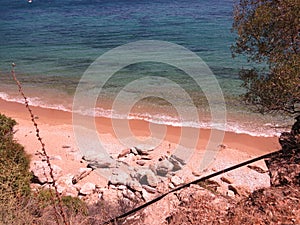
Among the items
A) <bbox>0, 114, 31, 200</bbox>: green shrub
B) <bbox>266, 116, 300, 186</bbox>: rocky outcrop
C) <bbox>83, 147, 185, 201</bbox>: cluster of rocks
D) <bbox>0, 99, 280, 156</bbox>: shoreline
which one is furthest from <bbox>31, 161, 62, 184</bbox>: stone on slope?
<bbox>266, 116, 300, 186</bbox>: rocky outcrop

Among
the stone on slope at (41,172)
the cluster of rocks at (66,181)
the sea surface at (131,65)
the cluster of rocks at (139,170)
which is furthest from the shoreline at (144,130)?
the cluster of rocks at (66,181)

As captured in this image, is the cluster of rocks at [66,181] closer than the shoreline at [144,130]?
Yes

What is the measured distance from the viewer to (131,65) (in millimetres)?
26750

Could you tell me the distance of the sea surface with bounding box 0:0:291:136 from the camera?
57.6 ft

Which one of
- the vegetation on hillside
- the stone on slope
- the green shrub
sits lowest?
the stone on slope

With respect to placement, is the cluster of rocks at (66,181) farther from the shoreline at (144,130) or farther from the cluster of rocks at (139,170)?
the shoreline at (144,130)

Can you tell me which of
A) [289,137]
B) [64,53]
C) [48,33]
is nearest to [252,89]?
[289,137]

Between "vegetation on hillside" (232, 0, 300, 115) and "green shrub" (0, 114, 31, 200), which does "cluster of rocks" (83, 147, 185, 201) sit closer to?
"green shrub" (0, 114, 31, 200)

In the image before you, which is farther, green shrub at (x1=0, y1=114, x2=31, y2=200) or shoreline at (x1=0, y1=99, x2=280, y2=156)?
shoreline at (x1=0, y1=99, x2=280, y2=156)

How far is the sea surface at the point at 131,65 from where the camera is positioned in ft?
57.6

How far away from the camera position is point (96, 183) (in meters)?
10.7

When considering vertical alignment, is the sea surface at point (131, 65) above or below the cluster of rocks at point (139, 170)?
above

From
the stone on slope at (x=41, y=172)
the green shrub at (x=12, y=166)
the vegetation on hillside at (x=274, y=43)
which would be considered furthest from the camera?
the stone on slope at (x=41, y=172)

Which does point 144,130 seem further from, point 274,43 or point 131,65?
point 131,65
